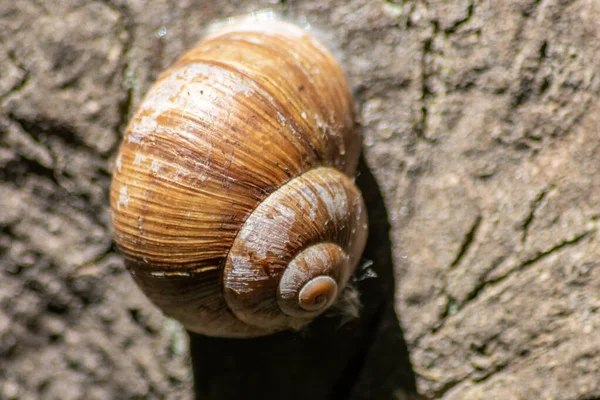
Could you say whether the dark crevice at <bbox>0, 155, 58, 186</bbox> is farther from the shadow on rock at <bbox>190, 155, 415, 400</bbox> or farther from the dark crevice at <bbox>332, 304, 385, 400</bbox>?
the dark crevice at <bbox>332, 304, 385, 400</bbox>

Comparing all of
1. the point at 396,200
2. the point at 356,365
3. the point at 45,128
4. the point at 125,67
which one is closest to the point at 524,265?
the point at 396,200

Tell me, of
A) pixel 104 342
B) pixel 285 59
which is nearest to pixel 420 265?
pixel 285 59

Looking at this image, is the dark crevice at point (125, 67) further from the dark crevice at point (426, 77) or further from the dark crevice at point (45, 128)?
the dark crevice at point (426, 77)

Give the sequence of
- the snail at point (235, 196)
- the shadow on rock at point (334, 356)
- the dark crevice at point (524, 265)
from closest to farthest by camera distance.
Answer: the snail at point (235, 196) → the dark crevice at point (524, 265) → the shadow on rock at point (334, 356)

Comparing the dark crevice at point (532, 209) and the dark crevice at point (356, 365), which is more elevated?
the dark crevice at point (532, 209)

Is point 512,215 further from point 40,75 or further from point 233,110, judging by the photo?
point 40,75

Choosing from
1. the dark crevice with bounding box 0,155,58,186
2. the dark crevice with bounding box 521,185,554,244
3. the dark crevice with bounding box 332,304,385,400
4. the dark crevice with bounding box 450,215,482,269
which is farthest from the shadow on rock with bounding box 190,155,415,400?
the dark crevice with bounding box 0,155,58,186

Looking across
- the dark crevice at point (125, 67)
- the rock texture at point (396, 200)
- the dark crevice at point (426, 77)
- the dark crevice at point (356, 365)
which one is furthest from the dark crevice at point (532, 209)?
the dark crevice at point (125, 67)
